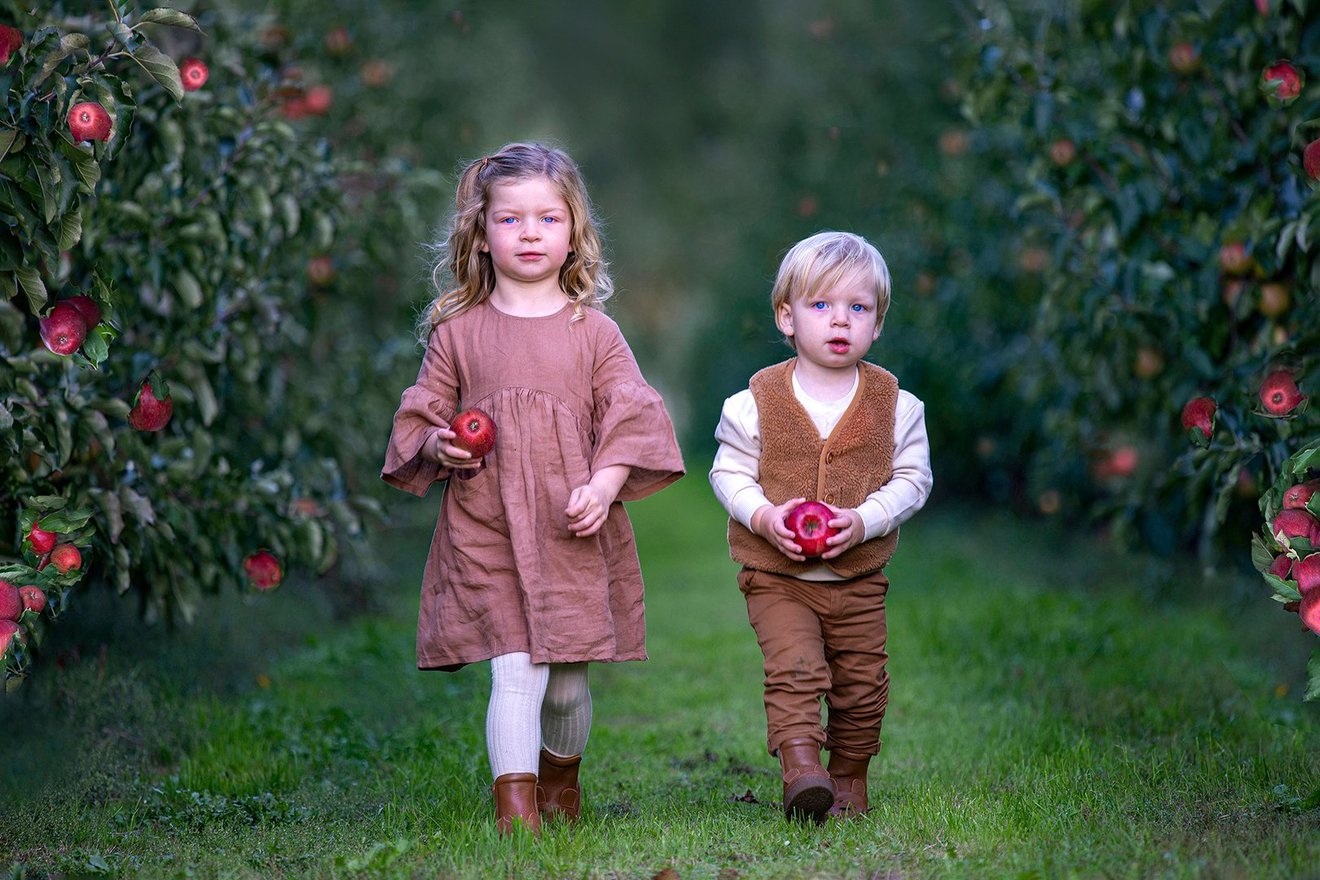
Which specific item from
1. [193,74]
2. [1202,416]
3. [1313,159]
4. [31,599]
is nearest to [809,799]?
[1202,416]

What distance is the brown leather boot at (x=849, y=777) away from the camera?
360cm

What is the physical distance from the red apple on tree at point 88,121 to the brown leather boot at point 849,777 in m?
2.25

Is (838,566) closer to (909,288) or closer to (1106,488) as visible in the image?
(1106,488)

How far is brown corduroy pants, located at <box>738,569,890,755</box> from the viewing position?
11.2 ft

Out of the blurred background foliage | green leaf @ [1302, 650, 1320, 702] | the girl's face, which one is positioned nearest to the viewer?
green leaf @ [1302, 650, 1320, 702]

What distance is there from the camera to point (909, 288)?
30.4ft

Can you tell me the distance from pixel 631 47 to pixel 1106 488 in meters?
17.1

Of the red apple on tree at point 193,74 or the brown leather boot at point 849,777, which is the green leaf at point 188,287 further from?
the brown leather boot at point 849,777

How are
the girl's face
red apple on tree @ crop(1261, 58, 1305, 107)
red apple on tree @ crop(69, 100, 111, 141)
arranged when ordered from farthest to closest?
red apple on tree @ crop(1261, 58, 1305, 107) → the girl's face → red apple on tree @ crop(69, 100, 111, 141)

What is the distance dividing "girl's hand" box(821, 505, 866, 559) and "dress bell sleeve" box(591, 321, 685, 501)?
390 mm

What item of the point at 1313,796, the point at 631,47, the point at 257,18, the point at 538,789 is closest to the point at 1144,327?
the point at 1313,796

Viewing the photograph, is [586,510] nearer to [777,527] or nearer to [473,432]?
[473,432]

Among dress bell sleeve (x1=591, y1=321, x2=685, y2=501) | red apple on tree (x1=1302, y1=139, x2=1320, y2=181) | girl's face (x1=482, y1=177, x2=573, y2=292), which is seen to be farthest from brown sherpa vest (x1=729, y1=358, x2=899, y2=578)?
red apple on tree (x1=1302, y1=139, x2=1320, y2=181)

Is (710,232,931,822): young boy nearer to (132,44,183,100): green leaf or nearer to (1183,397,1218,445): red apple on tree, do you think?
(1183,397,1218,445): red apple on tree
